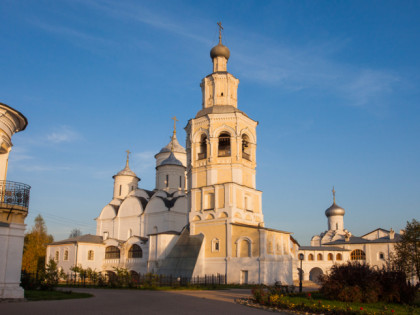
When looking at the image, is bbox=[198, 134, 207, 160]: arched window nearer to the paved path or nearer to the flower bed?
the flower bed

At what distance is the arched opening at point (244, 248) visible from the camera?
23734 millimetres

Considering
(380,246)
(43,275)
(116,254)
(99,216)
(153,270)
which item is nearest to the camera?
(43,275)

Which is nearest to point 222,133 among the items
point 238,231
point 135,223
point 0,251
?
point 238,231

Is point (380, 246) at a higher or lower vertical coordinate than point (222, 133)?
lower

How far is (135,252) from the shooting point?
2941 centimetres

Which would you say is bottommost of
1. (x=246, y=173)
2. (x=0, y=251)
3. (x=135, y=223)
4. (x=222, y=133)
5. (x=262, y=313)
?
(x=262, y=313)

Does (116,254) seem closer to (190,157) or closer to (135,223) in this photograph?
(135,223)

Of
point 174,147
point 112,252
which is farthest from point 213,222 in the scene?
point 174,147

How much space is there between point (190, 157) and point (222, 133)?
2.81 m

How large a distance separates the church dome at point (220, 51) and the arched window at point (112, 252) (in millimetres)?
16624

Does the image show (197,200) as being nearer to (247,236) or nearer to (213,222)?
(213,222)

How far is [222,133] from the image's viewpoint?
26844mm

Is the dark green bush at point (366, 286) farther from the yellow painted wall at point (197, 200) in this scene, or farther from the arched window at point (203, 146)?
the arched window at point (203, 146)

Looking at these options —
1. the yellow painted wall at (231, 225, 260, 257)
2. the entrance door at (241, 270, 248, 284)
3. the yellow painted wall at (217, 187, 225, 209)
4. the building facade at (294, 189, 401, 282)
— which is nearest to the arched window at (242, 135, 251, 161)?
the yellow painted wall at (217, 187, 225, 209)
